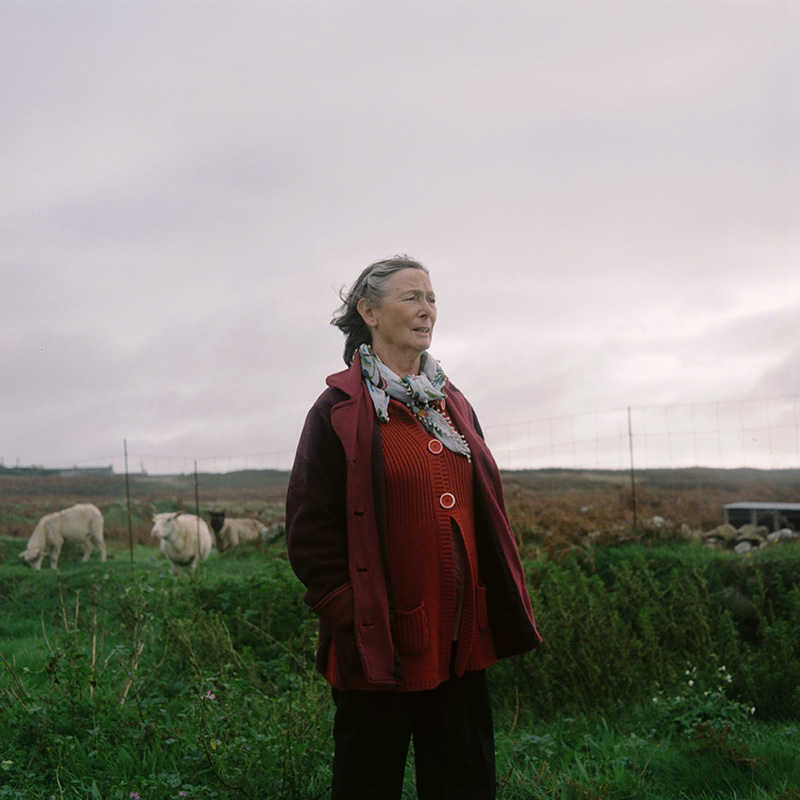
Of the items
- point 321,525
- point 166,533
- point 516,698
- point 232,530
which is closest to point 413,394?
point 321,525

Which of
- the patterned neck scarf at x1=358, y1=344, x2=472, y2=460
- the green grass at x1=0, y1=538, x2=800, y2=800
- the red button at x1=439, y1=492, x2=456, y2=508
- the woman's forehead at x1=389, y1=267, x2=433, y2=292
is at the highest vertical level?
the woman's forehead at x1=389, y1=267, x2=433, y2=292

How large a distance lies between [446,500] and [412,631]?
42cm

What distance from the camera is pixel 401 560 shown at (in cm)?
250

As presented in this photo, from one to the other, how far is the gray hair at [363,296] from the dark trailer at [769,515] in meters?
8.88

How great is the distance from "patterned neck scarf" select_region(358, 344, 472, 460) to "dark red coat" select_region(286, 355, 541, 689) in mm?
43

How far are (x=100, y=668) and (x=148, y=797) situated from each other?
5.44ft

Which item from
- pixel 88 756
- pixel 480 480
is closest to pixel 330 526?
pixel 480 480

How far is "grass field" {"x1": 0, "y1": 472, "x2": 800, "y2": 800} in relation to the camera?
3494mm

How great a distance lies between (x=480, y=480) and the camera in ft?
8.89

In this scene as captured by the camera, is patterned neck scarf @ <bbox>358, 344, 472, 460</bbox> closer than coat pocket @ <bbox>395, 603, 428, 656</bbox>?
No

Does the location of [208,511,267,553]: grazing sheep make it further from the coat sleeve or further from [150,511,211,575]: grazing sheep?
the coat sleeve

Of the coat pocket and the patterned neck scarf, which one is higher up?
the patterned neck scarf

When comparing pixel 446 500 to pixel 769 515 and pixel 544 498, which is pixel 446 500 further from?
pixel 544 498

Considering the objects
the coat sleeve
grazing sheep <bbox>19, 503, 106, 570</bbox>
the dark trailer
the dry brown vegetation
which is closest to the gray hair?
the coat sleeve
